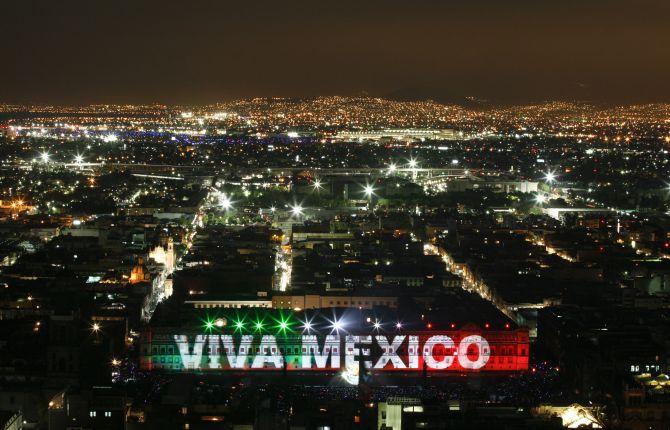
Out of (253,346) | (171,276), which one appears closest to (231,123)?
(171,276)

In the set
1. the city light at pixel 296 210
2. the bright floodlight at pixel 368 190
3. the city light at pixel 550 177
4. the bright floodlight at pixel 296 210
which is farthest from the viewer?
the city light at pixel 550 177

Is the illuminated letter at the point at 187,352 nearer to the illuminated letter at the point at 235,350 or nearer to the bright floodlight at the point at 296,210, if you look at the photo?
the illuminated letter at the point at 235,350

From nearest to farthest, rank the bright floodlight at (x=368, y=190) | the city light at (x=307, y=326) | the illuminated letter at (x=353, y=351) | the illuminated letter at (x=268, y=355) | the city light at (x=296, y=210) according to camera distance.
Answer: the illuminated letter at (x=353, y=351) < the illuminated letter at (x=268, y=355) < the city light at (x=307, y=326) < the city light at (x=296, y=210) < the bright floodlight at (x=368, y=190)

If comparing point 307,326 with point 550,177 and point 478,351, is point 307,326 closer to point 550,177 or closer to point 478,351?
point 478,351

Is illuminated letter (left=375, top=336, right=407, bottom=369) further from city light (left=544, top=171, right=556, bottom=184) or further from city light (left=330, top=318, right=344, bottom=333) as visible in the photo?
city light (left=544, top=171, right=556, bottom=184)

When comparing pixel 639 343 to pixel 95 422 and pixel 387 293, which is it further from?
pixel 95 422

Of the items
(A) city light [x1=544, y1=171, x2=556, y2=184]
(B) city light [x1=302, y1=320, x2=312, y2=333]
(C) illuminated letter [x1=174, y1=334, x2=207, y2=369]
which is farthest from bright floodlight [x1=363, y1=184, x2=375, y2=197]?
(C) illuminated letter [x1=174, y1=334, x2=207, y2=369]

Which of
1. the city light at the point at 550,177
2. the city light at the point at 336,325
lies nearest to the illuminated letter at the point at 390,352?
the city light at the point at 336,325
